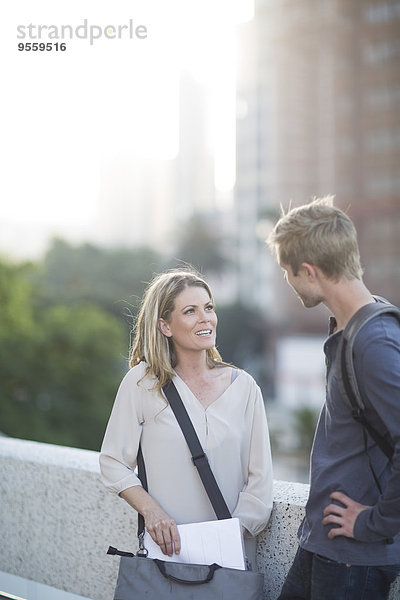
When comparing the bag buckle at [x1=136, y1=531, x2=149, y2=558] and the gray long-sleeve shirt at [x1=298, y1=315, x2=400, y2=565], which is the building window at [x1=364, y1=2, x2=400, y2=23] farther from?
the gray long-sleeve shirt at [x1=298, y1=315, x2=400, y2=565]

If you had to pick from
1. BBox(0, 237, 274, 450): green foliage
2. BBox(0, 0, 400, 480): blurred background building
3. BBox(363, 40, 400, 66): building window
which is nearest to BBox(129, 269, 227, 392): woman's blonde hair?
BBox(0, 237, 274, 450): green foliage

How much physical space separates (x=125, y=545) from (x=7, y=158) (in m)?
68.6

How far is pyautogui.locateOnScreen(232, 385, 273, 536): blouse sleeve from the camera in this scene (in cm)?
227

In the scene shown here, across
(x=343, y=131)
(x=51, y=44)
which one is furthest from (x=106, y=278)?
(x=51, y=44)

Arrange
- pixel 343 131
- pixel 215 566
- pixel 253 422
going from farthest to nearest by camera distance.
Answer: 1. pixel 343 131
2. pixel 253 422
3. pixel 215 566

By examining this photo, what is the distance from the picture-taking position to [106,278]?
6059 cm

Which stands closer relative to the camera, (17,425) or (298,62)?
(17,425)

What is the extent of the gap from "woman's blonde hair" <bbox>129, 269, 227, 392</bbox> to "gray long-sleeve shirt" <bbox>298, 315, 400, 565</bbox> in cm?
67

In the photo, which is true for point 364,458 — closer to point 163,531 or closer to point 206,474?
point 206,474

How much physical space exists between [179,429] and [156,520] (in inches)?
11.4

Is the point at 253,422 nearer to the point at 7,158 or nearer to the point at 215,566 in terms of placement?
the point at 215,566

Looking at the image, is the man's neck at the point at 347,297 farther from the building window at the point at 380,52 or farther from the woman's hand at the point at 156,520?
the building window at the point at 380,52

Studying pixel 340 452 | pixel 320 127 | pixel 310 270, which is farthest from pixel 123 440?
pixel 320 127

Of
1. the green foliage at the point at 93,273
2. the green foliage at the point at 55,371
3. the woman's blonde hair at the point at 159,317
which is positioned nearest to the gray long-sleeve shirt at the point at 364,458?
the woman's blonde hair at the point at 159,317
